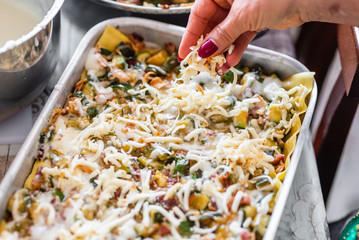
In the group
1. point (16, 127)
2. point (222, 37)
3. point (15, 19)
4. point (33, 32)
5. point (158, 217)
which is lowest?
point (16, 127)

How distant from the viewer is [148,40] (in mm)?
1976

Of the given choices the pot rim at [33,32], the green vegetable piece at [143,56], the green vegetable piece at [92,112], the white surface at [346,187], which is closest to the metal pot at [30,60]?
the pot rim at [33,32]

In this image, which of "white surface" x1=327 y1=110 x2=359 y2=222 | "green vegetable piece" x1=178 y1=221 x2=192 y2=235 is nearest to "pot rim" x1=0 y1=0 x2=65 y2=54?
"green vegetable piece" x1=178 y1=221 x2=192 y2=235

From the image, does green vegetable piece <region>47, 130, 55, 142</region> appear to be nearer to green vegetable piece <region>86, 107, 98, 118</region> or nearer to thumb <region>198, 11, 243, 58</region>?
green vegetable piece <region>86, 107, 98, 118</region>

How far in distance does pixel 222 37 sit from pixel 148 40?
57 centimetres

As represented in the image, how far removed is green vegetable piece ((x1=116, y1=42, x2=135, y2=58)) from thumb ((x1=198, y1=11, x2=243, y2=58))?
0.47 meters

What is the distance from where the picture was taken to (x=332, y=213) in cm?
275

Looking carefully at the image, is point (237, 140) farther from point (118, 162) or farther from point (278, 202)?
point (118, 162)

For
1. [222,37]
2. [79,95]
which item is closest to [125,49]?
[79,95]

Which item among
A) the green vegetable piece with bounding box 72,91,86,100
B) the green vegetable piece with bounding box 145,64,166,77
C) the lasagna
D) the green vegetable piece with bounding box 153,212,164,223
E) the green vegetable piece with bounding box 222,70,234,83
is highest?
the lasagna

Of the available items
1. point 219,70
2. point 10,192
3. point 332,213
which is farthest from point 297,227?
point 332,213

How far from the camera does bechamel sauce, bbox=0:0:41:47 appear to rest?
1.67 meters

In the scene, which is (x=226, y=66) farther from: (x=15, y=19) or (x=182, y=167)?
(x=15, y=19)

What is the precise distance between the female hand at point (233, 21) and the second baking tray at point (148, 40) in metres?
0.20
